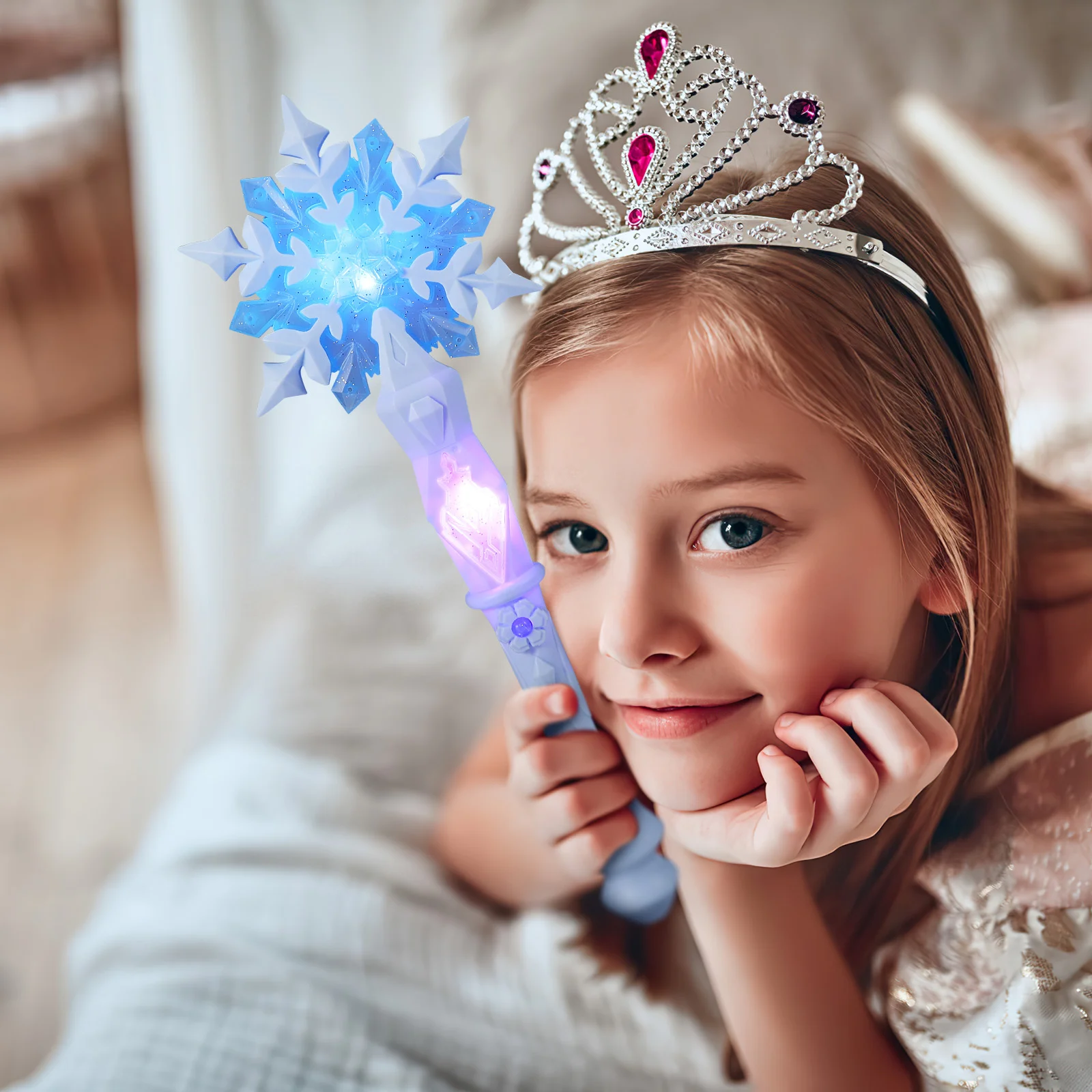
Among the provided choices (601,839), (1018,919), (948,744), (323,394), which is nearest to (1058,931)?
(1018,919)

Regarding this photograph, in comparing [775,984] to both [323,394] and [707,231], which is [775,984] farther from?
[323,394]

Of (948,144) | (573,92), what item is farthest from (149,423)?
(948,144)

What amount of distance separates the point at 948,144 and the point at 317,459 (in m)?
1.05

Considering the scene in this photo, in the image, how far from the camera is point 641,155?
62cm

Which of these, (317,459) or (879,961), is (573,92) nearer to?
(317,459)

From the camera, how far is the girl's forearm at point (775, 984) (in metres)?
0.68

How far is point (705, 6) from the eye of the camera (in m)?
1.52

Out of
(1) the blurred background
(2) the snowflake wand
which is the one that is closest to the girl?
(2) the snowflake wand

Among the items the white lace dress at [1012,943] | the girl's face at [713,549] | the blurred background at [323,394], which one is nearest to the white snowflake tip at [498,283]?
the girl's face at [713,549]

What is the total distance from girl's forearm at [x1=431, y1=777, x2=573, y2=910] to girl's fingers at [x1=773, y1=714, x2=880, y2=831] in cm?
32

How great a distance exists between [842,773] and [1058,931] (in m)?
0.21

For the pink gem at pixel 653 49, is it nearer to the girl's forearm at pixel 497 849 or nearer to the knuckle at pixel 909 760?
the knuckle at pixel 909 760

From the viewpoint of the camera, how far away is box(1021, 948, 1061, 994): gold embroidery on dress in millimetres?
640

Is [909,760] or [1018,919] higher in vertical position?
[909,760]
